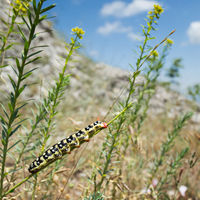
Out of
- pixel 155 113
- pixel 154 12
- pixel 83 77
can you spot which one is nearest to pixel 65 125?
pixel 83 77

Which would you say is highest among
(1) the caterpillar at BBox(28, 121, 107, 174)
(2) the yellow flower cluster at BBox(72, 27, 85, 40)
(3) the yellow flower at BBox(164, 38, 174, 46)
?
(3) the yellow flower at BBox(164, 38, 174, 46)

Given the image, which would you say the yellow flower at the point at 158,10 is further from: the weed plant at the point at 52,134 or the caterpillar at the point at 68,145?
the caterpillar at the point at 68,145

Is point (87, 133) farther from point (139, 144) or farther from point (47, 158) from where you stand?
point (139, 144)

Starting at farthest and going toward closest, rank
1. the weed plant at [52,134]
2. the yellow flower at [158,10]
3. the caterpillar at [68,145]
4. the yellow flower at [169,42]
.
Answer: the yellow flower at [169,42] < the yellow flower at [158,10] < the caterpillar at [68,145] < the weed plant at [52,134]

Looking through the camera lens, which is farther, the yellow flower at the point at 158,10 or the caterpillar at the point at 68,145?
the yellow flower at the point at 158,10

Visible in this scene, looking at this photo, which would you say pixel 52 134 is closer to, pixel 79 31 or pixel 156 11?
pixel 79 31

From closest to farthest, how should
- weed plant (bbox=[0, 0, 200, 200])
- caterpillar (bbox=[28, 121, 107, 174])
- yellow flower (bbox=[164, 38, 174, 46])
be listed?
1. weed plant (bbox=[0, 0, 200, 200])
2. caterpillar (bbox=[28, 121, 107, 174])
3. yellow flower (bbox=[164, 38, 174, 46])

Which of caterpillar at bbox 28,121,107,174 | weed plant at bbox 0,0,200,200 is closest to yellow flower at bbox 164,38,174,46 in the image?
weed plant at bbox 0,0,200,200

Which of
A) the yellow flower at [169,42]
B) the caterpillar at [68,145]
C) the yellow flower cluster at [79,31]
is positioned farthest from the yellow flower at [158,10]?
the yellow flower at [169,42]

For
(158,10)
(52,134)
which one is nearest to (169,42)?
(158,10)

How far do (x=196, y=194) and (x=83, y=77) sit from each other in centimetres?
677

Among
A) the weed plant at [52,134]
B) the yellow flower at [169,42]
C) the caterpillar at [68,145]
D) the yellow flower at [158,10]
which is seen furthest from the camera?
the yellow flower at [169,42]

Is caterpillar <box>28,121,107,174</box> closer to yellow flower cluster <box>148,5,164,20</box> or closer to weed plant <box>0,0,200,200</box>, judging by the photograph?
weed plant <box>0,0,200,200</box>

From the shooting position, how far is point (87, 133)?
46.4 inches
